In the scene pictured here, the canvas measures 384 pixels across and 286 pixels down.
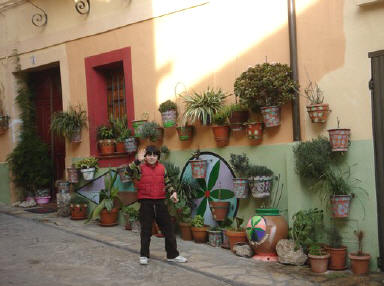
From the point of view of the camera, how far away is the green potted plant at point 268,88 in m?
6.56

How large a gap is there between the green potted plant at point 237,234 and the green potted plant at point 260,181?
0.52 meters

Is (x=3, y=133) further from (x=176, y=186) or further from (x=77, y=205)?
(x=176, y=186)

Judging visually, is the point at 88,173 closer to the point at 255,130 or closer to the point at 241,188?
the point at 241,188

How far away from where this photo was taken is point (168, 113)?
8.13 metres

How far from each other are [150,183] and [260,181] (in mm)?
1589

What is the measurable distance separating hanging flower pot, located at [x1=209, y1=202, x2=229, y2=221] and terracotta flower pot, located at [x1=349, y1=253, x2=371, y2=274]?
215 cm

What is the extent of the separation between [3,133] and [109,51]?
11.9 feet

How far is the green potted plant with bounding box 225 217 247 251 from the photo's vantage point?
7.00m

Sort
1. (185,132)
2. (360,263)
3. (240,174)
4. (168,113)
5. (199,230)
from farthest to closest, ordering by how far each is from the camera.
A: (168,113)
(185,132)
(199,230)
(240,174)
(360,263)

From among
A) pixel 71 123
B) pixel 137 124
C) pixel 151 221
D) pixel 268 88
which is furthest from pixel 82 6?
pixel 151 221

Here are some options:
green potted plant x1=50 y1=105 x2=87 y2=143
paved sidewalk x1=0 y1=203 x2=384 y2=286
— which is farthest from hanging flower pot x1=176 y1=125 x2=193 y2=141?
green potted plant x1=50 y1=105 x2=87 y2=143

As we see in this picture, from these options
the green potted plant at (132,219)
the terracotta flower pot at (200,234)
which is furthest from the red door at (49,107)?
the terracotta flower pot at (200,234)

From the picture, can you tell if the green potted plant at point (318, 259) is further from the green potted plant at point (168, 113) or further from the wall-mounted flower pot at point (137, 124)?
the wall-mounted flower pot at point (137, 124)

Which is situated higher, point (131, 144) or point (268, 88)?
point (268, 88)
